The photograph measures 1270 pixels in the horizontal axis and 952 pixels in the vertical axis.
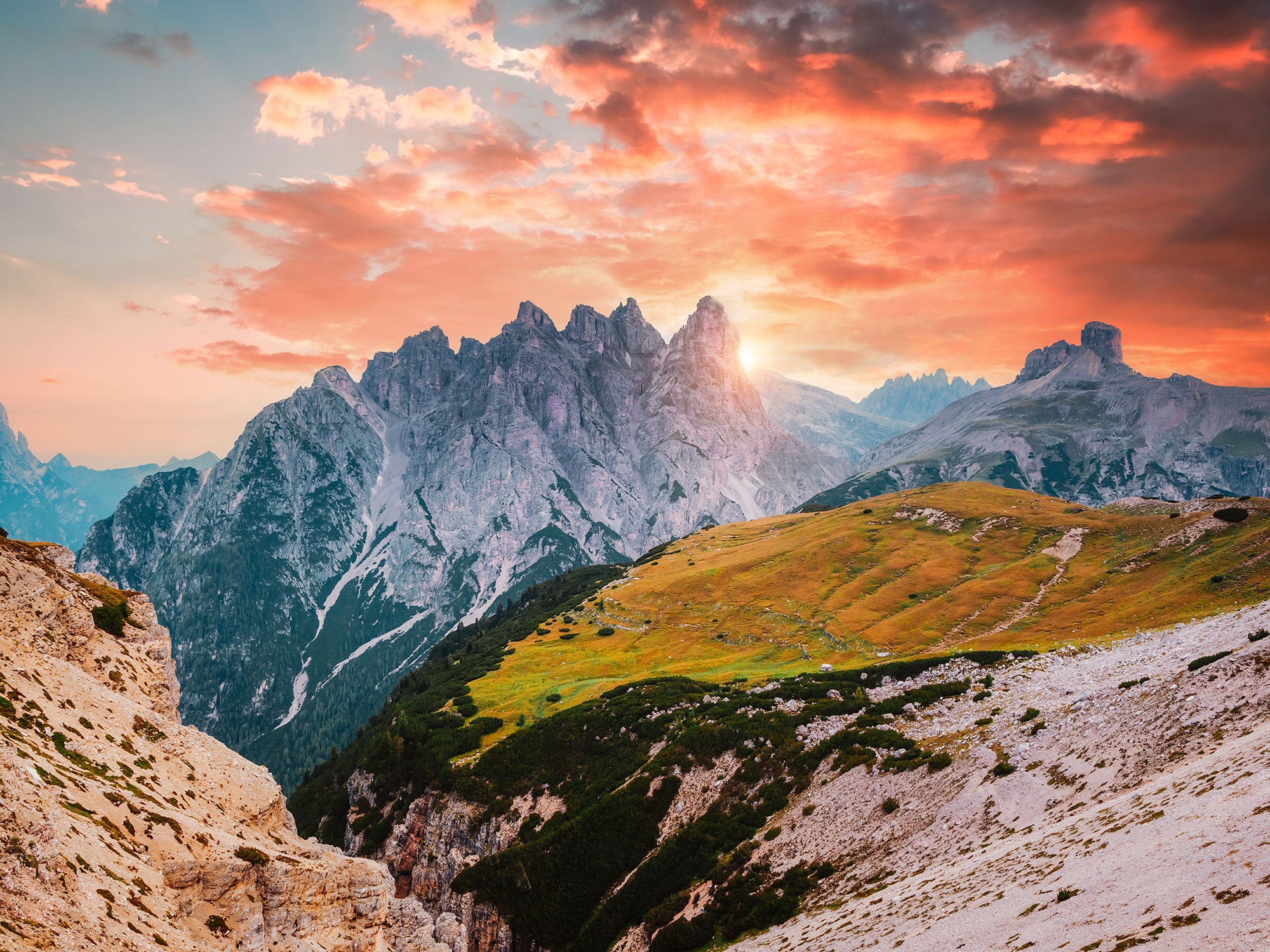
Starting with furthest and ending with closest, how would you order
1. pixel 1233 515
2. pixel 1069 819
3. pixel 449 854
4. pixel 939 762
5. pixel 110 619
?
pixel 1233 515
pixel 449 854
pixel 110 619
pixel 939 762
pixel 1069 819

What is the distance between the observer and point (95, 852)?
26.5 m

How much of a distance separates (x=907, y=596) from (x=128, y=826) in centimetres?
12595

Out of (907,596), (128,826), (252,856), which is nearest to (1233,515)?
(907,596)

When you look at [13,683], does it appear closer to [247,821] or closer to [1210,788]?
[247,821]

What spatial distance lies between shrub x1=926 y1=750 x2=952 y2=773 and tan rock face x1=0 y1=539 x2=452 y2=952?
3962 centimetres

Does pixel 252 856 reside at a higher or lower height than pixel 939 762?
higher

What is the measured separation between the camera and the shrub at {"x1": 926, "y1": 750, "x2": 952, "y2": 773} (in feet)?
162

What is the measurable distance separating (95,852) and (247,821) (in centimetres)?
1666

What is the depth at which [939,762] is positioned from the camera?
49.6m

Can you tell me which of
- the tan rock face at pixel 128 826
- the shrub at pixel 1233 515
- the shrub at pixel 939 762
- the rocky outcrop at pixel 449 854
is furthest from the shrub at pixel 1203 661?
the shrub at pixel 1233 515

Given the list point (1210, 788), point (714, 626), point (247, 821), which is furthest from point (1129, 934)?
point (714, 626)

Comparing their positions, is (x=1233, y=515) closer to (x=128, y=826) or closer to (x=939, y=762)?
(x=939, y=762)

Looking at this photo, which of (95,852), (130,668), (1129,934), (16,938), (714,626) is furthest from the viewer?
(714,626)

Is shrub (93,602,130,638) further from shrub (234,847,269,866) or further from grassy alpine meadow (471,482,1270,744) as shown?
grassy alpine meadow (471,482,1270,744)
